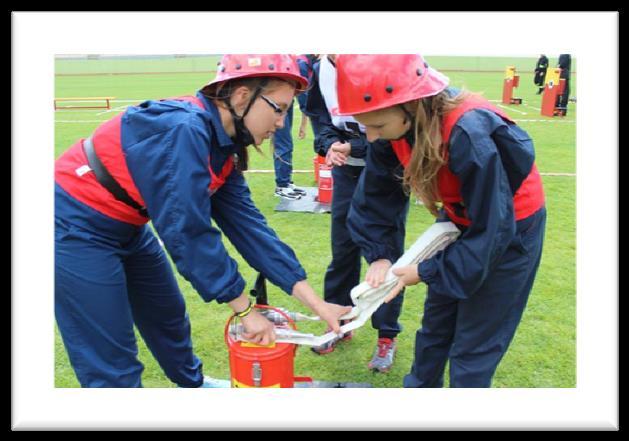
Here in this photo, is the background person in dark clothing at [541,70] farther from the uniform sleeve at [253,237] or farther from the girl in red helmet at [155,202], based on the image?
the girl in red helmet at [155,202]

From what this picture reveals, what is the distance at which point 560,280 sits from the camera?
4.50 metres

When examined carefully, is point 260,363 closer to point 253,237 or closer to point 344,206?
point 253,237

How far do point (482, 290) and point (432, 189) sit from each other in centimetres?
51

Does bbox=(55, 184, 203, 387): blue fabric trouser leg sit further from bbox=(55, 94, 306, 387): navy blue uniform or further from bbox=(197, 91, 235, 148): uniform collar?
bbox=(197, 91, 235, 148): uniform collar

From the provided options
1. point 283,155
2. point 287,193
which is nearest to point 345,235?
point 287,193

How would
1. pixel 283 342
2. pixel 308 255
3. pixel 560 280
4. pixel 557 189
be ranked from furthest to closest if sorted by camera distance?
pixel 557 189 < pixel 308 255 < pixel 560 280 < pixel 283 342

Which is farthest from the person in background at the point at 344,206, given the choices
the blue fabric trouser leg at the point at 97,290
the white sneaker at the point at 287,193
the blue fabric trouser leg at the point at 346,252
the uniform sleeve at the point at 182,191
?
the white sneaker at the point at 287,193

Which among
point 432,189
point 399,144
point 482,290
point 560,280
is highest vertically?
point 399,144

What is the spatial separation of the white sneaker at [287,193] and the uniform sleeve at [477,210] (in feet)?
15.6

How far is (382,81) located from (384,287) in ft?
3.20

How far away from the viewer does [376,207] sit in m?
2.56

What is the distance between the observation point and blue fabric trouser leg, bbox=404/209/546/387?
2.26 m

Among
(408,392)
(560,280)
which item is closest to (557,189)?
(560,280)

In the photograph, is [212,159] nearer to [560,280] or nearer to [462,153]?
[462,153]
